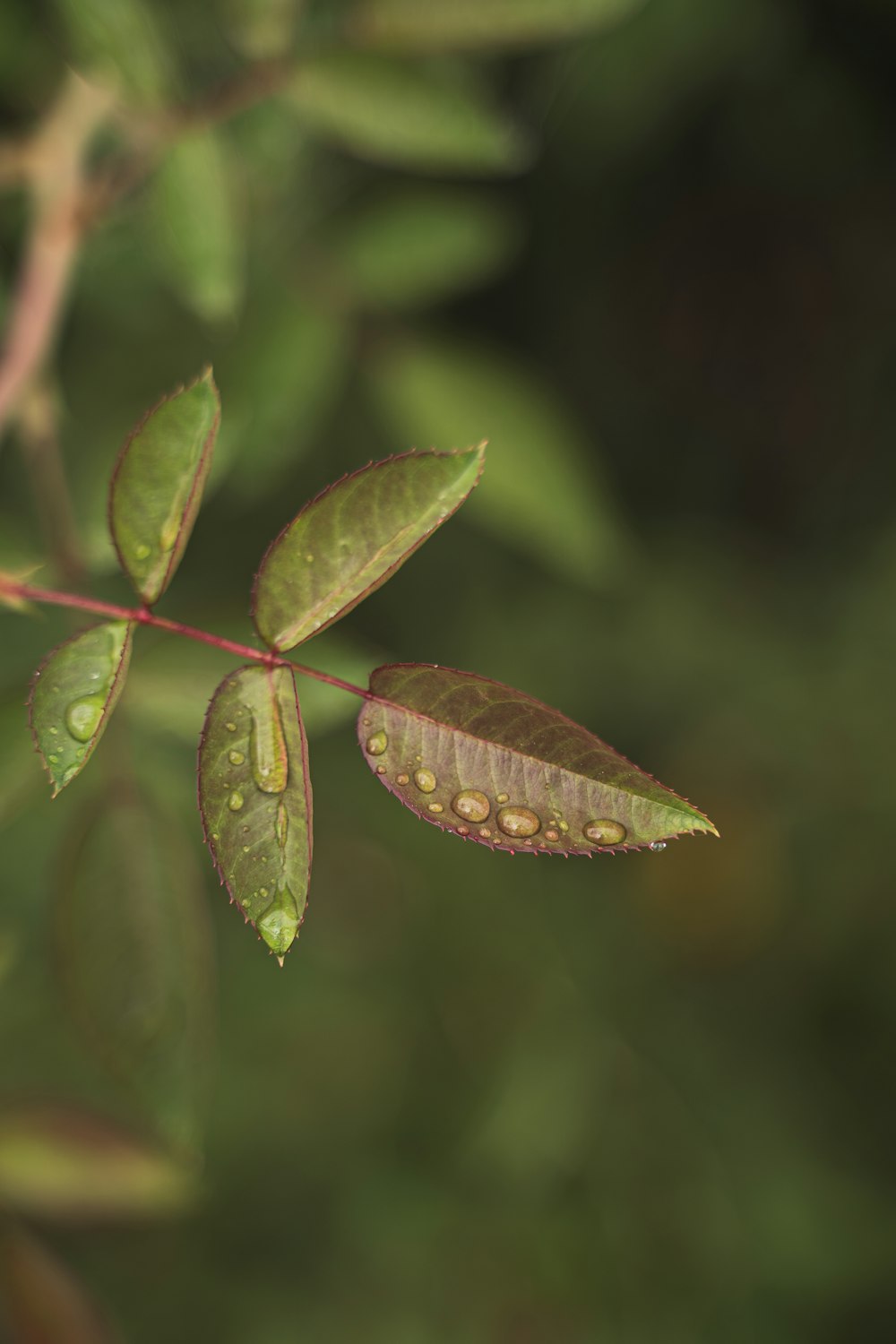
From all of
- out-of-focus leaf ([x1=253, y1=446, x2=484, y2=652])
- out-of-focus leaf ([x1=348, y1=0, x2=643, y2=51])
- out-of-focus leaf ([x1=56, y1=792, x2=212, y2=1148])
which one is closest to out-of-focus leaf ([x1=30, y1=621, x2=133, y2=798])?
out-of-focus leaf ([x1=253, y1=446, x2=484, y2=652])

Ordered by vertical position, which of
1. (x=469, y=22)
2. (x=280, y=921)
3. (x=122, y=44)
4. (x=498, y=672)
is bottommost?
(x=498, y=672)

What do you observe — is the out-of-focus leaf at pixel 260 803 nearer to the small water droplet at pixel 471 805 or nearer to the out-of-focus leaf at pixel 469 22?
the small water droplet at pixel 471 805

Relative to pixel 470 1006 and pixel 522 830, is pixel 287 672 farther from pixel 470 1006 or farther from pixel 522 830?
pixel 470 1006

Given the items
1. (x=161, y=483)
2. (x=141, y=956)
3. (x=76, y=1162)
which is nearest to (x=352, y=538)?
(x=161, y=483)

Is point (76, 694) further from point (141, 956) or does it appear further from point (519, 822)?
point (141, 956)

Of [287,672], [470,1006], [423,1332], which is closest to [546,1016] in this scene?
[470,1006]

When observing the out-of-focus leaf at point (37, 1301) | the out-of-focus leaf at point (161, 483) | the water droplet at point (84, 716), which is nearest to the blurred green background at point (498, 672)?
the out-of-focus leaf at point (37, 1301)

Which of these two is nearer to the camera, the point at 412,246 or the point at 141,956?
the point at 141,956
